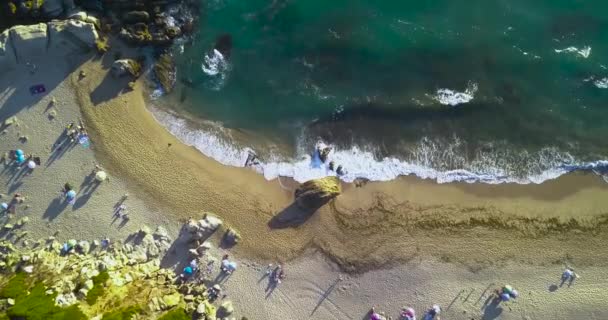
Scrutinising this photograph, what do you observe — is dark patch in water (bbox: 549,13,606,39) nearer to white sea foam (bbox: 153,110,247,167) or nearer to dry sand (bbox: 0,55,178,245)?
white sea foam (bbox: 153,110,247,167)

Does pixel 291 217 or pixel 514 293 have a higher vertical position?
pixel 291 217

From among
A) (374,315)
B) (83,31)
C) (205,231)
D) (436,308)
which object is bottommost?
(374,315)

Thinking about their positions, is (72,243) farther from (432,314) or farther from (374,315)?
(432,314)

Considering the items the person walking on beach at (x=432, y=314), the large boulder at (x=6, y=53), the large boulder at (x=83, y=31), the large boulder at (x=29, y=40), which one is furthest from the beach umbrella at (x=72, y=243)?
the person walking on beach at (x=432, y=314)

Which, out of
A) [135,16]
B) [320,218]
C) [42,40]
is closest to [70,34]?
[42,40]

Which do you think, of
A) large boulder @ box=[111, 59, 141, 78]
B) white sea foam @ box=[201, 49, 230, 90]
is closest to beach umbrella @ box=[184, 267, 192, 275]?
white sea foam @ box=[201, 49, 230, 90]
